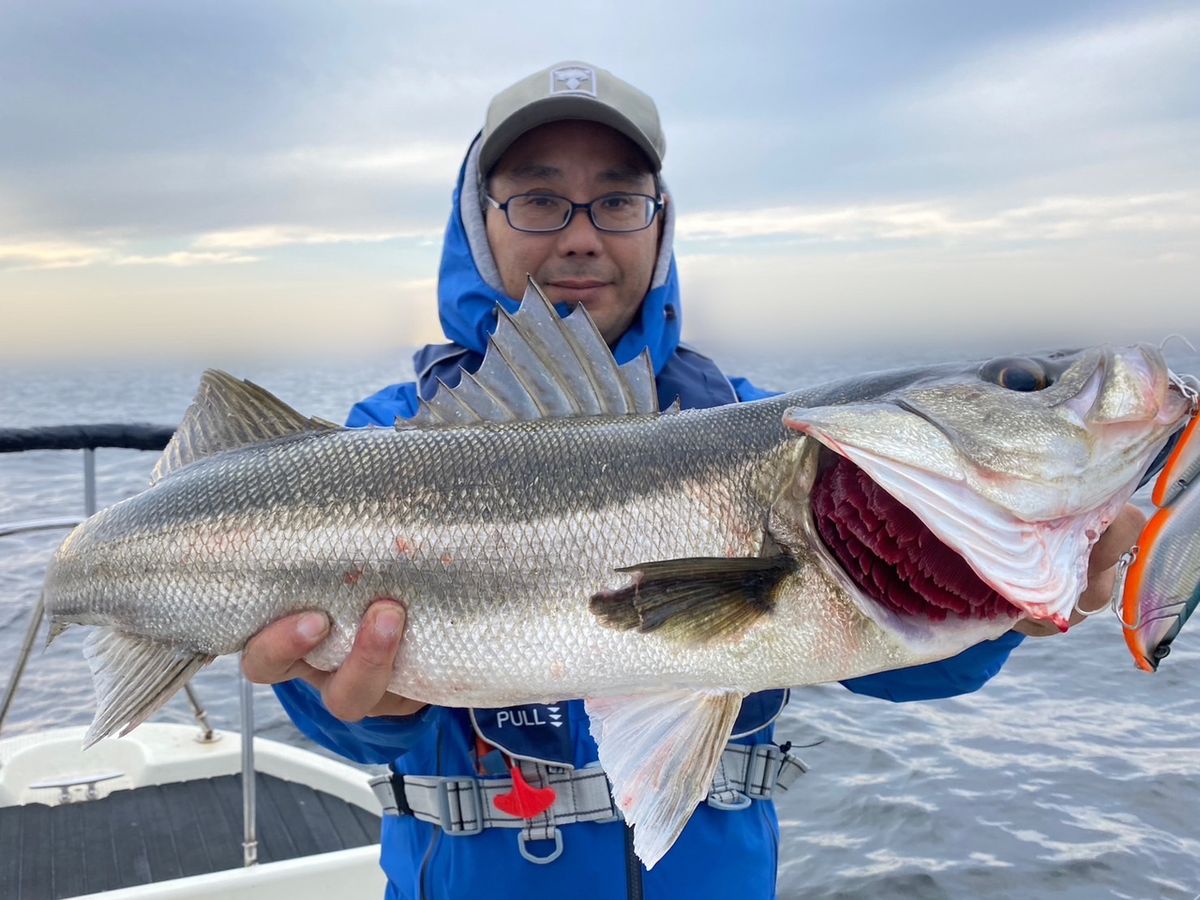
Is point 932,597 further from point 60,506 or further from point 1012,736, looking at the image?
point 60,506

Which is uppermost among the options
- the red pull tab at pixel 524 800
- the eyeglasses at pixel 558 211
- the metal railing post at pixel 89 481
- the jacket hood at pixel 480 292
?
the eyeglasses at pixel 558 211

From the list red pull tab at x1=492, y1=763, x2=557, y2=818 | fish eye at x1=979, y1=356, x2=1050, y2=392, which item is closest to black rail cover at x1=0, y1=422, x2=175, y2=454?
red pull tab at x1=492, y1=763, x2=557, y2=818

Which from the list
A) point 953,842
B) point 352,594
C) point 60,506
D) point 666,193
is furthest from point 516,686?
point 60,506

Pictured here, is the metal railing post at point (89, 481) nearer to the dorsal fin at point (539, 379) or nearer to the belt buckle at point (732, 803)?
the dorsal fin at point (539, 379)

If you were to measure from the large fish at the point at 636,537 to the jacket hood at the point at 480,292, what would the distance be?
35.5 inches

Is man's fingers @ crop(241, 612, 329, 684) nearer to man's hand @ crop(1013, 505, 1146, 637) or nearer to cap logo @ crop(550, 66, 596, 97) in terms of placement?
man's hand @ crop(1013, 505, 1146, 637)

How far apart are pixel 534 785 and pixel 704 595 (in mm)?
937

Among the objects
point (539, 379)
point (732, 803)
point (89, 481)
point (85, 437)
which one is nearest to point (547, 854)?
point (732, 803)

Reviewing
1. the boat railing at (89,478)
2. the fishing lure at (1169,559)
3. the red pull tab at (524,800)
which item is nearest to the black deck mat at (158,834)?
the boat railing at (89,478)

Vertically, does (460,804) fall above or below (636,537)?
below

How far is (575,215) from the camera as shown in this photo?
10.8 feet

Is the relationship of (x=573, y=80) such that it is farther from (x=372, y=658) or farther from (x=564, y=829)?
(x=564, y=829)

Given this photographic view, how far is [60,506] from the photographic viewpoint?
13812 millimetres

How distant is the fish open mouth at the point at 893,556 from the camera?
195 centimetres
